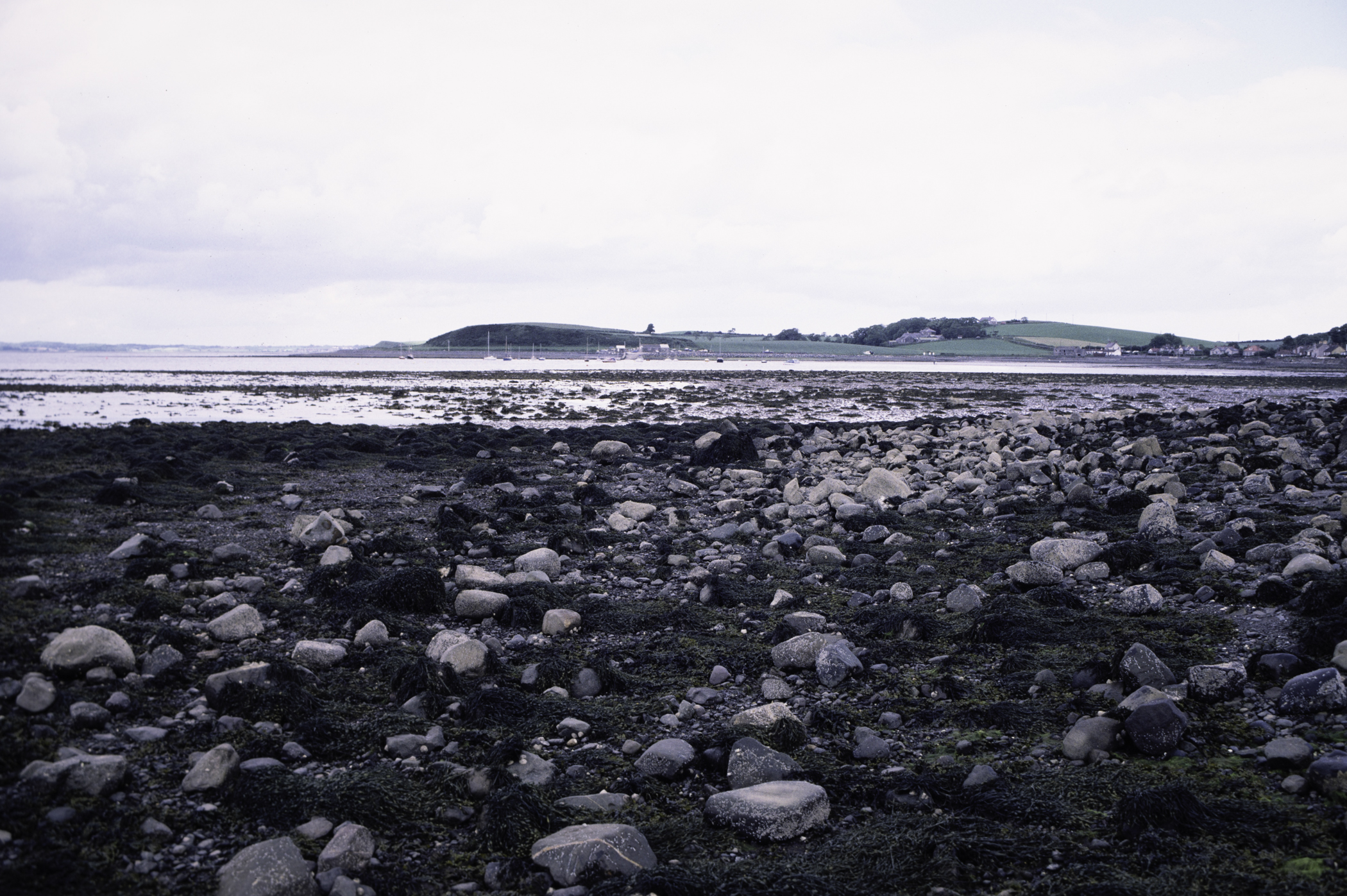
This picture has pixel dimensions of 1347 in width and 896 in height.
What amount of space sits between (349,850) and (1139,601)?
6202mm

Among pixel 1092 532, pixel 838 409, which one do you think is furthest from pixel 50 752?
pixel 838 409

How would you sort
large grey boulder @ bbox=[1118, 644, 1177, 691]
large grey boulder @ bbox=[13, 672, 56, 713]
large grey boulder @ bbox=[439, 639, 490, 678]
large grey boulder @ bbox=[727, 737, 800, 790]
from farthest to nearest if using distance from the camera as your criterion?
large grey boulder @ bbox=[439, 639, 490, 678], large grey boulder @ bbox=[1118, 644, 1177, 691], large grey boulder @ bbox=[13, 672, 56, 713], large grey boulder @ bbox=[727, 737, 800, 790]

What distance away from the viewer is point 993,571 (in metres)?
8.13

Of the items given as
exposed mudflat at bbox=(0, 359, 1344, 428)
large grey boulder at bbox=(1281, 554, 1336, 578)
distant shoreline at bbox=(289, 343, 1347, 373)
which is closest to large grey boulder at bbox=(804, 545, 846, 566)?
large grey boulder at bbox=(1281, 554, 1336, 578)

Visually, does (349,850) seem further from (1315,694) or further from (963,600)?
(963,600)

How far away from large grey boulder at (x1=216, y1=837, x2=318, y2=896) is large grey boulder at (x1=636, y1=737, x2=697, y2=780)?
1668 mm

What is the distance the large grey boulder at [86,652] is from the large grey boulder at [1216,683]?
6477mm

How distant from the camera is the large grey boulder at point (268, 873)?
9.75ft

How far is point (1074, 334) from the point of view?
17775 centimetres

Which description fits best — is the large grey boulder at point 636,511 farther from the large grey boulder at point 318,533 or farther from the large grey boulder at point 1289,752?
the large grey boulder at point 1289,752

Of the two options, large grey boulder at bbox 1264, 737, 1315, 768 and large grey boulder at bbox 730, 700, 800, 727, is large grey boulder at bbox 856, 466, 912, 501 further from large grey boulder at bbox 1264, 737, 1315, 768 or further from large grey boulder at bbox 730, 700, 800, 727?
large grey boulder at bbox 1264, 737, 1315, 768

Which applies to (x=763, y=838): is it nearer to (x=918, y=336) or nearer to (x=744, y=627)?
(x=744, y=627)

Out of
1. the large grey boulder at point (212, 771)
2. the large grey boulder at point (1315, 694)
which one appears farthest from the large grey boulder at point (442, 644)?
the large grey boulder at point (1315, 694)

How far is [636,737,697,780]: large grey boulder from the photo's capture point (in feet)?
13.5
